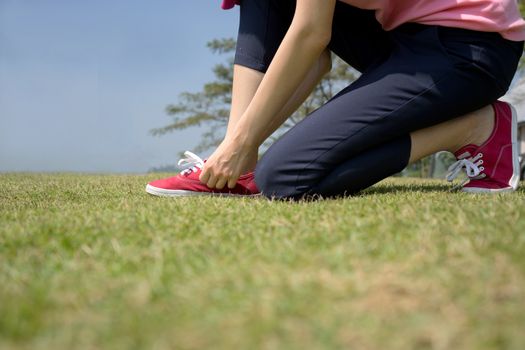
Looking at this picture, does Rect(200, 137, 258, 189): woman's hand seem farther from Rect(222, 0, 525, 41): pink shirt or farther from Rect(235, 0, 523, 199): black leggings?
Rect(222, 0, 525, 41): pink shirt

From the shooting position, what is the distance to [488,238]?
3.79 feet

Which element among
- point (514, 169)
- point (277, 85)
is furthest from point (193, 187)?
point (514, 169)

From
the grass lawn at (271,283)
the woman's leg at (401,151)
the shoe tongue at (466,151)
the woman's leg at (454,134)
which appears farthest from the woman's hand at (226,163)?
the shoe tongue at (466,151)

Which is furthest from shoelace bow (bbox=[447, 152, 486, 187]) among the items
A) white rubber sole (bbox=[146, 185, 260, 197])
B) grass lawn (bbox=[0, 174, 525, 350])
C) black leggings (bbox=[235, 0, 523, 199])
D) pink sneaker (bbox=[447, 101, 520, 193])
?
white rubber sole (bbox=[146, 185, 260, 197])

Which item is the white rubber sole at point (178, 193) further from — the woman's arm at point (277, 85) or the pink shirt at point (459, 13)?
the pink shirt at point (459, 13)

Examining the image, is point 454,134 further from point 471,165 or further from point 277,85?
point 277,85

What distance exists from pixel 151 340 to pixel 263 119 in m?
1.36

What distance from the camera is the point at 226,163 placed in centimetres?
211

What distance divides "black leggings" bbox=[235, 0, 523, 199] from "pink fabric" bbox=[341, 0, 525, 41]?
0.14 ft

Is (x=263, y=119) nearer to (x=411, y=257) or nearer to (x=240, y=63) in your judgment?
(x=240, y=63)

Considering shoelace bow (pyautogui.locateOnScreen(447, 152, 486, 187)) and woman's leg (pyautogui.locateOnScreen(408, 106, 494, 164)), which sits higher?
woman's leg (pyautogui.locateOnScreen(408, 106, 494, 164))

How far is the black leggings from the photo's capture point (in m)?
2.03

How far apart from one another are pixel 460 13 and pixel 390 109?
491 millimetres

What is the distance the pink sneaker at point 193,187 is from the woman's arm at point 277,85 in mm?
72
